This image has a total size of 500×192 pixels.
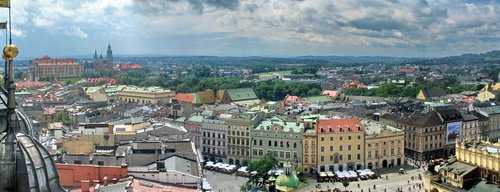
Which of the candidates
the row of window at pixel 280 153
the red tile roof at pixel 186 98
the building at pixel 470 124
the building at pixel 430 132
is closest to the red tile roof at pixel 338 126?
the row of window at pixel 280 153

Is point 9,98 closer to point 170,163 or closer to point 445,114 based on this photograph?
point 170,163

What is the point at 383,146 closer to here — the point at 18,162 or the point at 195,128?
the point at 195,128

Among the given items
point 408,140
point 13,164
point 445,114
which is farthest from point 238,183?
point 13,164

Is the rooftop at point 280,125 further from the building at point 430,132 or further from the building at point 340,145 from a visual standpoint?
the building at point 430,132

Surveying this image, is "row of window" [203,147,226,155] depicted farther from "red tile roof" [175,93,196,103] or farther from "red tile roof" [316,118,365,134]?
"red tile roof" [175,93,196,103]

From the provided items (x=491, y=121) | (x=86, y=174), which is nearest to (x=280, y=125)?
(x=86, y=174)

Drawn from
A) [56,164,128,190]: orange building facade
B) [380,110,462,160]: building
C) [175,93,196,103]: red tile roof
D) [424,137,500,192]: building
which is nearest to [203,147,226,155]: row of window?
[380,110,462,160]: building
